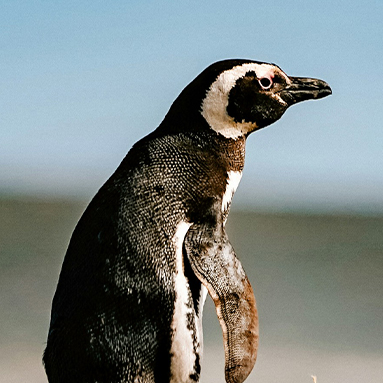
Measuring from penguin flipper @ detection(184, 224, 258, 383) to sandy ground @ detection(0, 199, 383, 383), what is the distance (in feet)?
15.6

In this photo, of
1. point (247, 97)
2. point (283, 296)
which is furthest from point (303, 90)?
point (283, 296)

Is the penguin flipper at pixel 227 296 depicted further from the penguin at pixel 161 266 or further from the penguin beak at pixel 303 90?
the penguin beak at pixel 303 90

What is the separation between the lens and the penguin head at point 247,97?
3832 mm

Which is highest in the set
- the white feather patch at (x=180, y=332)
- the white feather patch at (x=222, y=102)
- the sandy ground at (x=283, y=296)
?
the sandy ground at (x=283, y=296)

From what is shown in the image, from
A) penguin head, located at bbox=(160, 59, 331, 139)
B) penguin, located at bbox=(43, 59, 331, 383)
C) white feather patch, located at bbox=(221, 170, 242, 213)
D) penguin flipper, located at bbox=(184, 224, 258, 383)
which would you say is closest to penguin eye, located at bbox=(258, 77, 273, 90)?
penguin head, located at bbox=(160, 59, 331, 139)

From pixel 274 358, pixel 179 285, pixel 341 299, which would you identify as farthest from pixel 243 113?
pixel 341 299

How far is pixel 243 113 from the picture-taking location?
3918 mm

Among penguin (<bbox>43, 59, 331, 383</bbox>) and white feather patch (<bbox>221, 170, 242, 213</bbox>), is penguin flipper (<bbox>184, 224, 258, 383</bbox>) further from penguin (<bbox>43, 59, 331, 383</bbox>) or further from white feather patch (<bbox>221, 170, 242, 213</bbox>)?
white feather patch (<bbox>221, 170, 242, 213</bbox>)

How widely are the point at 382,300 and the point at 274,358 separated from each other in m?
4.37

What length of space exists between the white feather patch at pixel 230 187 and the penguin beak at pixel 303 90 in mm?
441

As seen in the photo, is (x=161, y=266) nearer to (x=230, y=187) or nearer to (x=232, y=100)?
(x=230, y=187)

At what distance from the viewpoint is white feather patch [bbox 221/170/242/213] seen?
12.5ft

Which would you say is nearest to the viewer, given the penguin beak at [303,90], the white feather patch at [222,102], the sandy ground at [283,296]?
the white feather patch at [222,102]

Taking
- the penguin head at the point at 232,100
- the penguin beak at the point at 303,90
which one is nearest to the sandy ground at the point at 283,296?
the penguin beak at the point at 303,90
